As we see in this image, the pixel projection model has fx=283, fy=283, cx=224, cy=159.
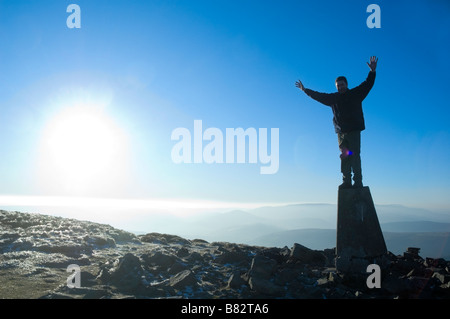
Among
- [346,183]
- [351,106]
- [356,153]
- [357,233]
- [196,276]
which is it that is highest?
[351,106]

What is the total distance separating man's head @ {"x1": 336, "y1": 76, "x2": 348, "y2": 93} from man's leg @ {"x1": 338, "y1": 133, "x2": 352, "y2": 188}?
1.59 m

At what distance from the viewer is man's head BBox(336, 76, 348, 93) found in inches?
396

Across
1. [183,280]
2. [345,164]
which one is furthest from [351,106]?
[183,280]

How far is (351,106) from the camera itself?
979 centimetres

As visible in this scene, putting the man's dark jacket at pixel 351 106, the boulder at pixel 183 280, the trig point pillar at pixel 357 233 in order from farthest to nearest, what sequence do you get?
1. the man's dark jacket at pixel 351 106
2. the trig point pillar at pixel 357 233
3. the boulder at pixel 183 280

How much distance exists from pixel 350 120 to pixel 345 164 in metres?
1.55

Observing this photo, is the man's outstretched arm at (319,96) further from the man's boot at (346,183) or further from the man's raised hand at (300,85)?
the man's boot at (346,183)

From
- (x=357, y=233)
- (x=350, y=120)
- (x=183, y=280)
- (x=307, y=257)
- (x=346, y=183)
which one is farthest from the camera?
(x=307, y=257)

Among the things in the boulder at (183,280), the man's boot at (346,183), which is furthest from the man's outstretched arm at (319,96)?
the boulder at (183,280)

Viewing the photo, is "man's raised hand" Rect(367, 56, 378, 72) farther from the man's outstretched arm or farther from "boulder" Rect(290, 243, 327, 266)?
"boulder" Rect(290, 243, 327, 266)

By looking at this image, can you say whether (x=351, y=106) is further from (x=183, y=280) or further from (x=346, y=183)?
(x=183, y=280)

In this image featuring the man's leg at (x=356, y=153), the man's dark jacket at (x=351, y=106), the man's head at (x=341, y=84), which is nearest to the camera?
the man's dark jacket at (x=351, y=106)

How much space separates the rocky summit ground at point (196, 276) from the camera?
25.8ft
